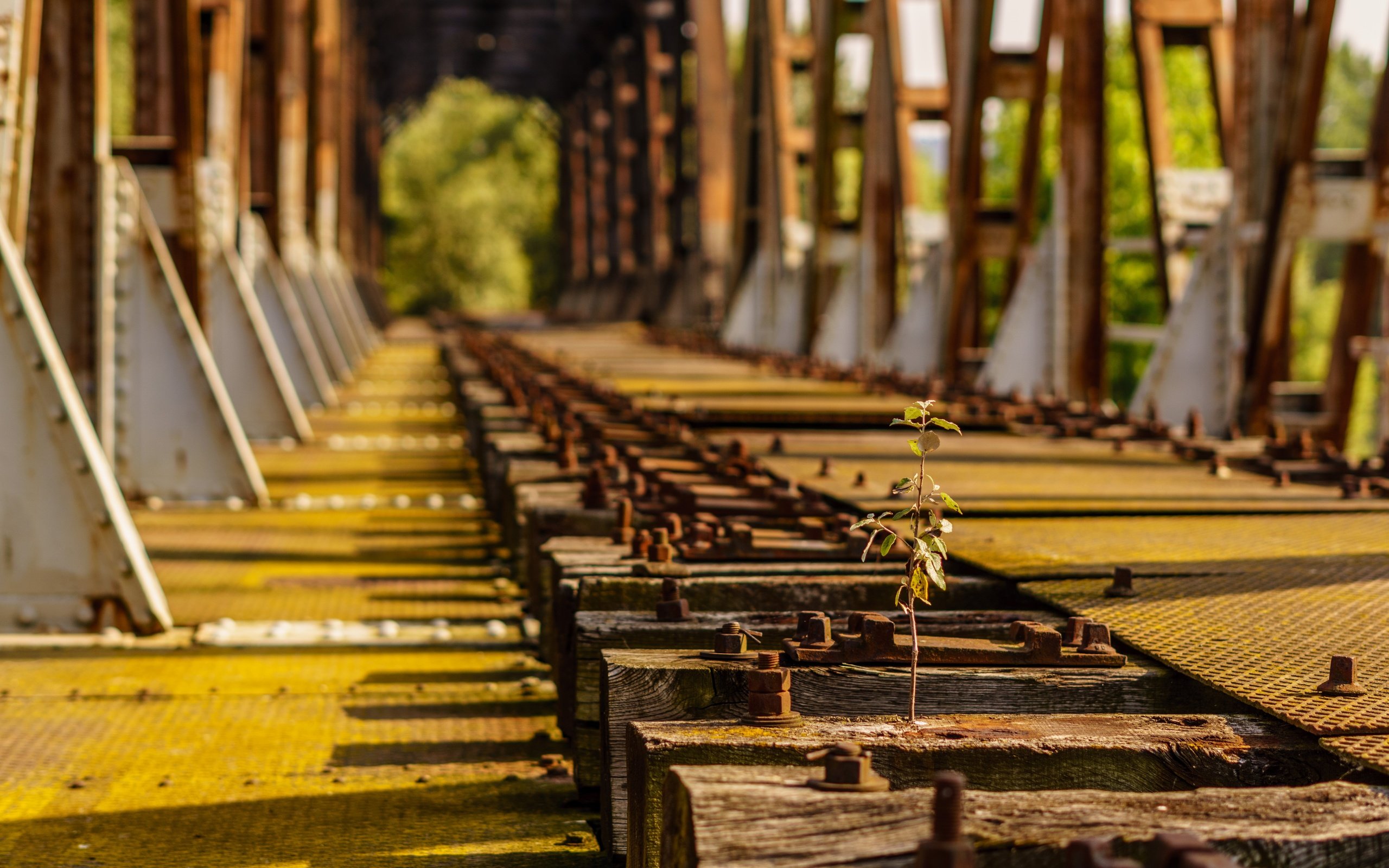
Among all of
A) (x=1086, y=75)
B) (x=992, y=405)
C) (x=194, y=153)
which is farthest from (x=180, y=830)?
(x=1086, y=75)

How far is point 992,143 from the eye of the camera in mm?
56000

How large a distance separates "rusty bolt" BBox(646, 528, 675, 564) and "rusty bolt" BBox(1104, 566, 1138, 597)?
896mm

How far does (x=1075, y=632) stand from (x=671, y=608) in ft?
2.42

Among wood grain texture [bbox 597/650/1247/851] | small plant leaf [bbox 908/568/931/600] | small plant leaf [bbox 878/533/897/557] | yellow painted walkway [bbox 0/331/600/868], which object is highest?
small plant leaf [bbox 878/533/897/557]

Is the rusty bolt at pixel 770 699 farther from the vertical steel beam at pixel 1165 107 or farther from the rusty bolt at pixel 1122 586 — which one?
the vertical steel beam at pixel 1165 107

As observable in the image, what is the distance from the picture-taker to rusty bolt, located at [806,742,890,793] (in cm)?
215

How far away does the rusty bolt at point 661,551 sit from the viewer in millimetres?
3871

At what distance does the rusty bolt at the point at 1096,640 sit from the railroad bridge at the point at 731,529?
17mm

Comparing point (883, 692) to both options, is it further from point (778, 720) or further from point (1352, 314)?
point (1352, 314)

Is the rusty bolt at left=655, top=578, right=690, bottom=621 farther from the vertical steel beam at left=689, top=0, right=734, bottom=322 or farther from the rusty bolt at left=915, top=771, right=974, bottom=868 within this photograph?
the vertical steel beam at left=689, top=0, right=734, bottom=322

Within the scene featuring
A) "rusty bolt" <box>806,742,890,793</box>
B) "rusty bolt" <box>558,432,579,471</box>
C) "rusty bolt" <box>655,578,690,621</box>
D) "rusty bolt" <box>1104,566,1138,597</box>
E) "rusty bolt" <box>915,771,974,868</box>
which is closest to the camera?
"rusty bolt" <box>915,771,974,868</box>

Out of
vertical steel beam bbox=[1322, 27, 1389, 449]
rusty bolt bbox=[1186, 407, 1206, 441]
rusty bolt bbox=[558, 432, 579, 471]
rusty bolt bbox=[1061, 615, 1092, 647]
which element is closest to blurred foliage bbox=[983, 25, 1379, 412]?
vertical steel beam bbox=[1322, 27, 1389, 449]

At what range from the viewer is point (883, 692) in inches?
112

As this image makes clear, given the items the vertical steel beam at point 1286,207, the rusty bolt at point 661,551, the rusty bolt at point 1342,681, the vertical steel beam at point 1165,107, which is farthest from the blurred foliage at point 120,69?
the rusty bolt at point 1342,681
